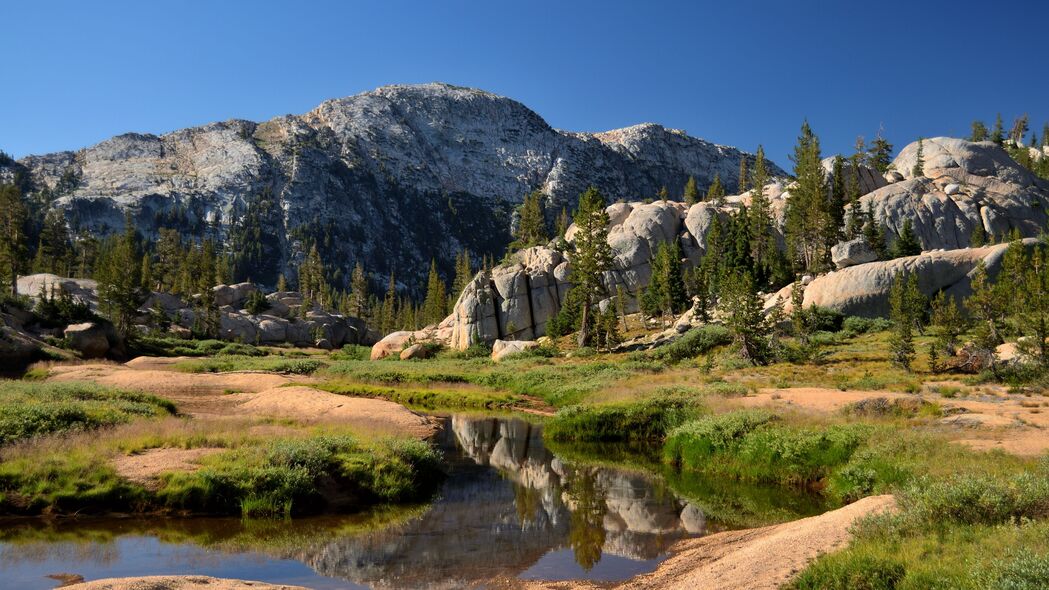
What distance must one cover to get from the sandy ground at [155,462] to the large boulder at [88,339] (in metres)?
53.1

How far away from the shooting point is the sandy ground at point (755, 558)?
416 inches

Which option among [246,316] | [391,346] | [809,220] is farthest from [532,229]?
[246,316]

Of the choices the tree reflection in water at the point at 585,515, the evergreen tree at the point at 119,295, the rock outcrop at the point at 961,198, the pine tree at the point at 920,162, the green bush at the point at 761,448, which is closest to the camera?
the tree reflection in water at the point at 585,515

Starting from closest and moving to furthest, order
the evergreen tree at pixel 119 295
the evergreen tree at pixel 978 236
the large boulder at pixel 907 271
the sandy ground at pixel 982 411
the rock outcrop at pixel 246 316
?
the sandy ground at pixel 982 411
the large boulder at pixel 907 271
the evergreen tree at pixel 119 295
the evergreen tree at pixel 978 236
the rock outcrop at pixel 246 316

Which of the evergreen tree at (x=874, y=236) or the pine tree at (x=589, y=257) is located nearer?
the pine tree at (x=589, y=257)

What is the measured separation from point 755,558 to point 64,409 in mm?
24870

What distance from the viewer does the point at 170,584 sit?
9.84m

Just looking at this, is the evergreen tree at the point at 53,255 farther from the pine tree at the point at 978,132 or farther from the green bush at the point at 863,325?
the pine tree at the point at 978,132

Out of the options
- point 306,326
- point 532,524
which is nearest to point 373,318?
point 306,326

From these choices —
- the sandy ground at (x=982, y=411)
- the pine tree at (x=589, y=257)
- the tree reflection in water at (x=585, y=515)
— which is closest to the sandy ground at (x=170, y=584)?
the tree reflection in water at (x=585, y=515)

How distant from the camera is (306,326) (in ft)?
397

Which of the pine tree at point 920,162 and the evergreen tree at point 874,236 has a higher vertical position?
the pine tree at point 920,162

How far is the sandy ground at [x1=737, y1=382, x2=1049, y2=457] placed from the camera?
20.5m

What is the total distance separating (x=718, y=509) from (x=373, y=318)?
154548mm
